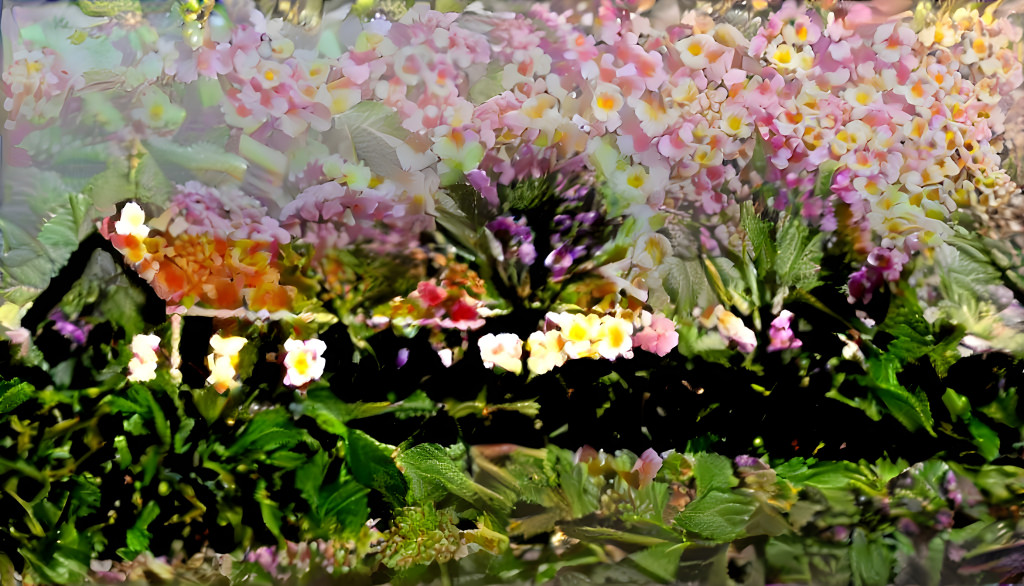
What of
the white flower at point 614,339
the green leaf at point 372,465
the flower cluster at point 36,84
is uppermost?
the flower cluster at point 36,84

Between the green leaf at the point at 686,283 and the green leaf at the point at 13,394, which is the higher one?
the green leaf at the point at 686,283

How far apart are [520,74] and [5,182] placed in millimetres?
917

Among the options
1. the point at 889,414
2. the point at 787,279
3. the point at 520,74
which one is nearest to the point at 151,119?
the point at 520,74

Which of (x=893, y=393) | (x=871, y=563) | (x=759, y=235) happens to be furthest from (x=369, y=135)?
(x=871, y=563)

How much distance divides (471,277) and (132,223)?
599 mm

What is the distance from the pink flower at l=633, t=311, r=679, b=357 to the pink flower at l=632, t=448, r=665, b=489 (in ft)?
0.59

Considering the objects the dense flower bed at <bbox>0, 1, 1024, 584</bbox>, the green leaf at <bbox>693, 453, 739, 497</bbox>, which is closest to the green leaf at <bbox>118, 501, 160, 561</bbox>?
the dense flower bed at <bbox>0, 1, 1024, 584</bbox>

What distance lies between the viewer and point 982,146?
1.32m

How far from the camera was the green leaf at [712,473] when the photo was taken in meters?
1.30

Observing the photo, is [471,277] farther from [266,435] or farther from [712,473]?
[712,473]

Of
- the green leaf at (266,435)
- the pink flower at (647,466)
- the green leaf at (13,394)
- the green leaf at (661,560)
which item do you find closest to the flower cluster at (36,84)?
the green leaf at (13,394)

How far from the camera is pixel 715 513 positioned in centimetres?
130

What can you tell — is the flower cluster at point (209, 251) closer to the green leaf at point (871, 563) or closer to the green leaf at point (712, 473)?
the green leaf at point (712, 473)

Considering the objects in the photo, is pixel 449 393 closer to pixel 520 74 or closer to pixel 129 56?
pixel 520 74
